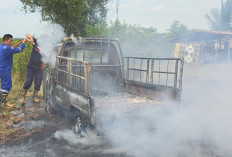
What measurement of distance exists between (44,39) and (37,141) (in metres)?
3.50

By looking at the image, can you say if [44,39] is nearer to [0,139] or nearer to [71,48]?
[71,48]

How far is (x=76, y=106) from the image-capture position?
15.4 ft

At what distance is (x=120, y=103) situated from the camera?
17.9 ft

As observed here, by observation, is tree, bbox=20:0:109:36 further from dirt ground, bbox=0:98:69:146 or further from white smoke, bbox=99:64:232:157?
white smoke, bbox=99:64:232:157

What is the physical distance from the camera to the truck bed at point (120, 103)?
Answer: 15.6ft

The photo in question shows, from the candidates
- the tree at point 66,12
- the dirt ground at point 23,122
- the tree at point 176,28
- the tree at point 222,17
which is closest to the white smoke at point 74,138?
the dirt ground at point 23,122

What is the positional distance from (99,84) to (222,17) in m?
39.0

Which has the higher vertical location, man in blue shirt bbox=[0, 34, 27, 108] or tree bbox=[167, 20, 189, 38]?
tree bbox=[167, 20, 189, 38]

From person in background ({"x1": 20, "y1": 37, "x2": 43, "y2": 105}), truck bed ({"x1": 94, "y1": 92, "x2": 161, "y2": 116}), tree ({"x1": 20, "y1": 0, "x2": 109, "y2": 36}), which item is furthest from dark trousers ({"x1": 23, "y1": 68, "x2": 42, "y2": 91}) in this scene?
tree ({"x1": 20, "y1": 0, "x2": 109, "y2": 36})

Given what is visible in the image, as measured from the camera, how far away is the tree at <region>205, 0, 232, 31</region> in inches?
1550

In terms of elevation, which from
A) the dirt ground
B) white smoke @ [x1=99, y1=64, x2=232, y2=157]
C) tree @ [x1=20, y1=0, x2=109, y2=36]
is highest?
tree @ [x1=20, y1=0, x2=109, y2=36]

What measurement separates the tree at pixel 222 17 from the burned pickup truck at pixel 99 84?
122ft

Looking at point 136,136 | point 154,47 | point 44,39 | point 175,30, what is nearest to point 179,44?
point 154,47

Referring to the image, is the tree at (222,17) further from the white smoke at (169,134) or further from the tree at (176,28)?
the white smoke at (169,134)
